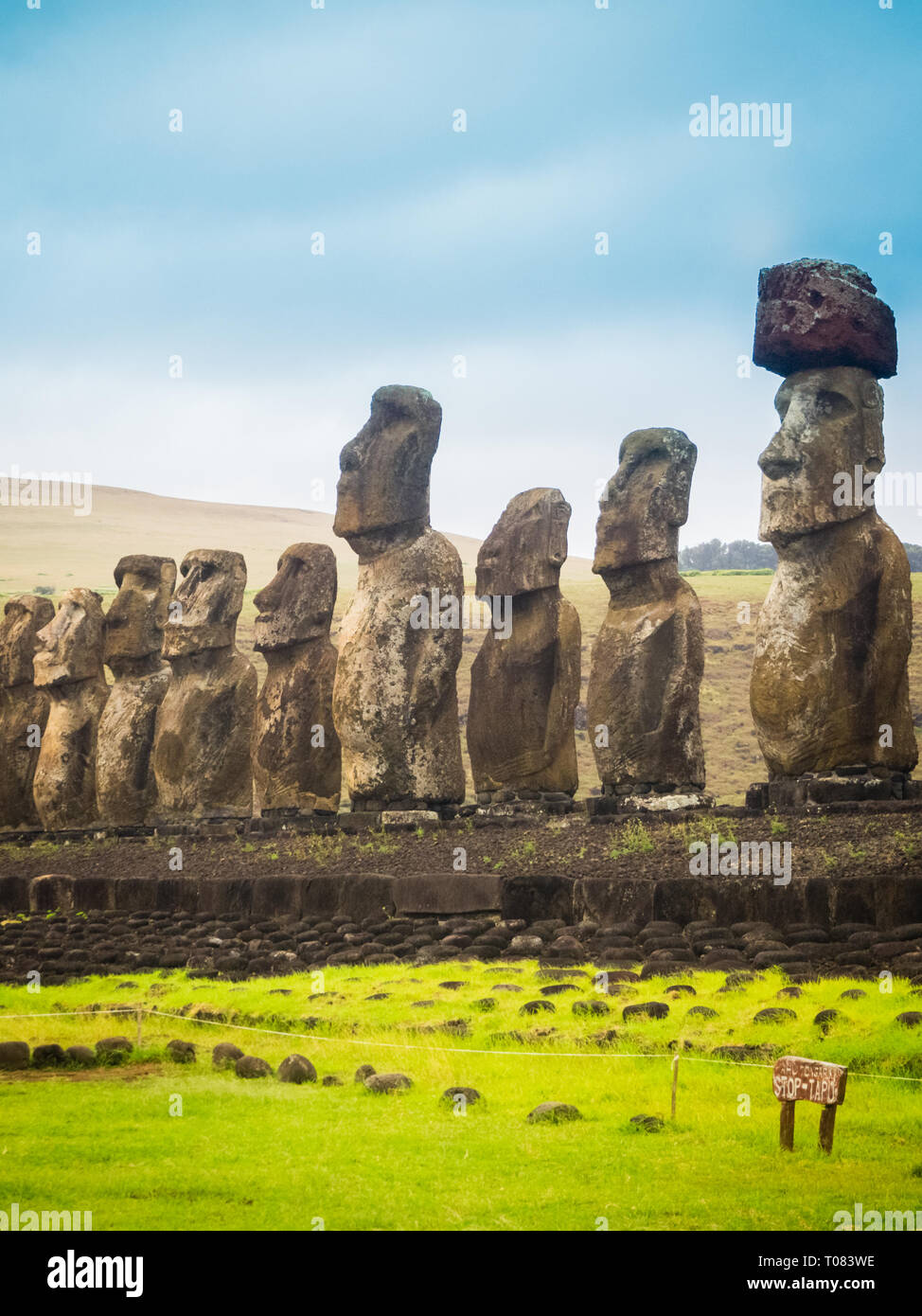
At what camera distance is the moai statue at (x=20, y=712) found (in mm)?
21531

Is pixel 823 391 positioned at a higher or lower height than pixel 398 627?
higher

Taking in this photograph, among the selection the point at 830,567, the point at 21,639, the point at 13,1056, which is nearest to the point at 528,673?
the point at 830,567

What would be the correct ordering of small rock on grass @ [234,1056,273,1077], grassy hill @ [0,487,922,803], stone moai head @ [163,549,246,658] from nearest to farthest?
small rock on grass @ [234,1056,273,1077] → stone moai head @ [163,549,246,658] → grassy hill @ [0,487,922,803]

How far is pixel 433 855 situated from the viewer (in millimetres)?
13273

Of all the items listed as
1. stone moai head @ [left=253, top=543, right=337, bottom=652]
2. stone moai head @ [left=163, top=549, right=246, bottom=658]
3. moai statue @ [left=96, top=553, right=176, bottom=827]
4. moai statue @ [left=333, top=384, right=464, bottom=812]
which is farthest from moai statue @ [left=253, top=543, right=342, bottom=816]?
moai statue @ [left=96, top=553, right=176, bottom=827]

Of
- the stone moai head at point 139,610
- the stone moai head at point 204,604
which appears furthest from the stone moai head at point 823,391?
the stone moai head at point 139,610

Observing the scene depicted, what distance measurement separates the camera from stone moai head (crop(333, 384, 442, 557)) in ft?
53.2

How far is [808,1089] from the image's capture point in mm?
6051

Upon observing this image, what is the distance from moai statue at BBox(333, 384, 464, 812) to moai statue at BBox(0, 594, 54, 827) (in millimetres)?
7065

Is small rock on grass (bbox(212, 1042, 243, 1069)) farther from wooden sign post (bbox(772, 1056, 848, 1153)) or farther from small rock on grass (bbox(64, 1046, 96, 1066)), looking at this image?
wooden sign post (bbox(772, 1056, 848, 1153))

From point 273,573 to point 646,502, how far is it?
62.6m

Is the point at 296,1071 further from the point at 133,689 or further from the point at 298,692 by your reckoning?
the point at 133,689

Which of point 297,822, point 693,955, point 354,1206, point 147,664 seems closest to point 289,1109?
point 354,1206
